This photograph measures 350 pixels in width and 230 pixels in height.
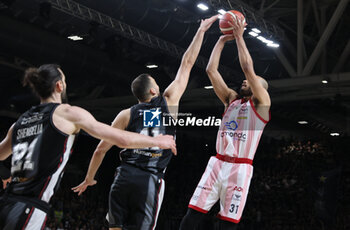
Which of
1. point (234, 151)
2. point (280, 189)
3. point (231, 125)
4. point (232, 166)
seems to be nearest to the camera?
point (232, 166)

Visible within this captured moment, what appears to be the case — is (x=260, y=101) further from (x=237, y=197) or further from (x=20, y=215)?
(x=20, y=215)

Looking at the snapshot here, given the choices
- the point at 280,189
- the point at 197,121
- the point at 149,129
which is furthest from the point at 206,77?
the point at 149,129

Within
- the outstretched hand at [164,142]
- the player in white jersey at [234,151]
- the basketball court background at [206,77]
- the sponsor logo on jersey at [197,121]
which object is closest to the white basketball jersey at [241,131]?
the player in white jersey at [234,151]

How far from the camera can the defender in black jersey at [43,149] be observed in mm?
3445

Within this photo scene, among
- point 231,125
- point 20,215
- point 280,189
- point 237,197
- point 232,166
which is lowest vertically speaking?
point 20,215

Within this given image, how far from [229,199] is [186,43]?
25.5 feet

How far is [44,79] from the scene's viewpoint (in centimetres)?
366

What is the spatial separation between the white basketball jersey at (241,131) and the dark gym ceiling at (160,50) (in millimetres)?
5726

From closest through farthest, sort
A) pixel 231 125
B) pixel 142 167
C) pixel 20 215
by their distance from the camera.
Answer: pixel 20 215 < pixel 142 167 < pixel 231 125

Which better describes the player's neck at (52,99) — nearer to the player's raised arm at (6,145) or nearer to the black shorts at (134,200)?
the player's raised arm at (6,145)

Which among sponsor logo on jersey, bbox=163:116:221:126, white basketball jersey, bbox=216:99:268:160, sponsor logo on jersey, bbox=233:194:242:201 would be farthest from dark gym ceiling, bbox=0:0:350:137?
sponsor logo on jersey, bbox=233:194:242:201

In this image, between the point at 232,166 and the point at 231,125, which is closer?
the point at 232,166

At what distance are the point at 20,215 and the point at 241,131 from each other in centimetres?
286

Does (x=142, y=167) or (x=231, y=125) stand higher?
(x=231, y=125)
